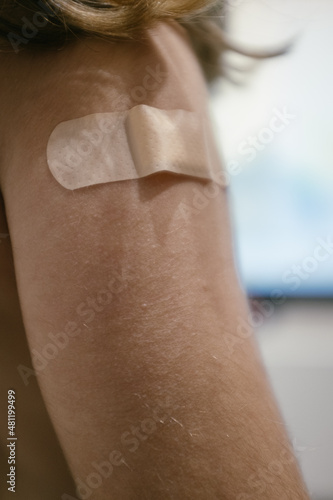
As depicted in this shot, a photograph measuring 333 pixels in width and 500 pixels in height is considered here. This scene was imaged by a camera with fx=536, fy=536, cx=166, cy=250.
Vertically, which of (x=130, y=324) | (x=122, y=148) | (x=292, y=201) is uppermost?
(x=292, y=201)

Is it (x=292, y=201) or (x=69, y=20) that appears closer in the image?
(x=69, y=20)

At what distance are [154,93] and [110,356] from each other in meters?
0.30

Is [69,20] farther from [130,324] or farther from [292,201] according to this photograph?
[292,201]

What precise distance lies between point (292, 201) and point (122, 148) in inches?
52.6

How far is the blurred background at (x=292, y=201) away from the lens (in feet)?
5.57

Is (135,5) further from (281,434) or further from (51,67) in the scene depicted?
(281,434)

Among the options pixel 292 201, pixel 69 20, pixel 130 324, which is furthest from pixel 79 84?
pixel 292 201

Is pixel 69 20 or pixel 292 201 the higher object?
pixel 292 201

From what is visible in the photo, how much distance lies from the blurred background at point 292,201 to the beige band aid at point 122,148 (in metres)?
1.00

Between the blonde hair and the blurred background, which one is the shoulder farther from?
the blurred background

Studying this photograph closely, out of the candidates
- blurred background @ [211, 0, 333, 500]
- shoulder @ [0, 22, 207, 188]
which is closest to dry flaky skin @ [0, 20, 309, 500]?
shoulder @ [0, 22, 207, 188]

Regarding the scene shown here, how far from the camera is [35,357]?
0.55 m

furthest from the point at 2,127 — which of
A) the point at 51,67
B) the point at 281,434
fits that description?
the point at 281,434

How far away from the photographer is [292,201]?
1.84 m
